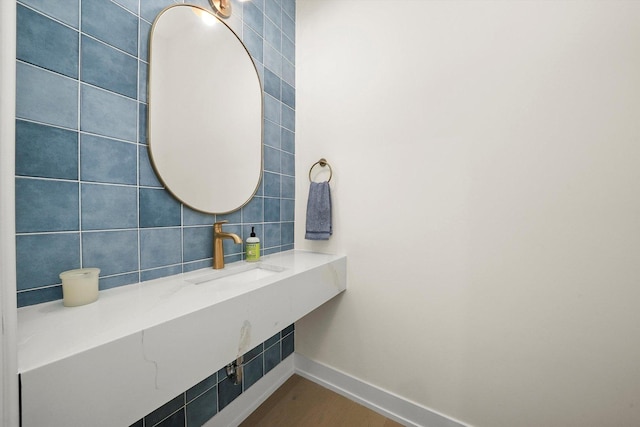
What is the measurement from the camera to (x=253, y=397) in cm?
140

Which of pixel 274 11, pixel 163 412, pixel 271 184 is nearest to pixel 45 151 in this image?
pixel 271 184

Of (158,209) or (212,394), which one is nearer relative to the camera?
(158,209)

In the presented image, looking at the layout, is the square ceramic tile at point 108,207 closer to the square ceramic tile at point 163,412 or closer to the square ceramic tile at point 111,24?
the square ceramic tile at point 111,24

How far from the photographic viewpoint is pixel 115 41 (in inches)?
33.5

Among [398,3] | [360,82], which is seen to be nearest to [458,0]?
[398,3]

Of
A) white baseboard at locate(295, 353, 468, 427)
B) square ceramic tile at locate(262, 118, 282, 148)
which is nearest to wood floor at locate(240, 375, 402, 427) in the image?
white baseboard at locate(295, 353, 468, 427)

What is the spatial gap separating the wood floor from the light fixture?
2.07 m

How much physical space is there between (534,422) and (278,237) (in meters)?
1.47

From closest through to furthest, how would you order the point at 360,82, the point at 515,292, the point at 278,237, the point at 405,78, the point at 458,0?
the point at 515,292 → the point at 458,0 → the point at 405,78 → the point at 360,82 → the point at 278,237

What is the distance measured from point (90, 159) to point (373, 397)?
5.64ft

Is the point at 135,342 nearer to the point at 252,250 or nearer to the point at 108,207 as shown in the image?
the point at 108,207

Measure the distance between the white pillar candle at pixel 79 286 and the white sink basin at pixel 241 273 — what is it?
298 millimetres

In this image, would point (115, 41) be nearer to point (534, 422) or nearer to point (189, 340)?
point (189, 340)

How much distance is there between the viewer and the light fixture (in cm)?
117
